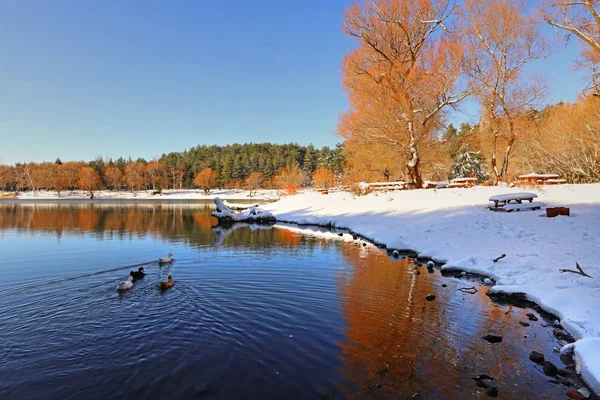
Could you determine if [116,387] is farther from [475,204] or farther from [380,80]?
[380,80]

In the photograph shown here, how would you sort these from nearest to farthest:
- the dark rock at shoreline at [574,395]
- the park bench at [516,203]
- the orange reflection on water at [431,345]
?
the dark rock at shoreline at [574,395] → the orange reflection on water at [431,345] → the park bench at [516,203]

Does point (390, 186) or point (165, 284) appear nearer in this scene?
point (165, 284)

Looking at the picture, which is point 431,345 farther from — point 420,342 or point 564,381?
point 564,381

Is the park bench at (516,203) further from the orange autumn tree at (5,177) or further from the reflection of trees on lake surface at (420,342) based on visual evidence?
the orange autumn tree at (5,177)

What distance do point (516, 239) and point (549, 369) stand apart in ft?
26.7

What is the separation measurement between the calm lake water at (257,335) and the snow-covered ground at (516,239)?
717 mm

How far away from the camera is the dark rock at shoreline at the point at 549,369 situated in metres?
4.77

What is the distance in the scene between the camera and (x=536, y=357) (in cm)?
516

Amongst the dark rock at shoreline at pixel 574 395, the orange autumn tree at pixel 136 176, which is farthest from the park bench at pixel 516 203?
the orange autumn tree at pixel 136 176

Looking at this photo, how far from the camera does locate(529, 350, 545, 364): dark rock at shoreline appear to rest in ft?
16.8

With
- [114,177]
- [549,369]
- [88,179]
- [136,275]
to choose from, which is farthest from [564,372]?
[114,177]

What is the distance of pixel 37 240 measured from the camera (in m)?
17.4

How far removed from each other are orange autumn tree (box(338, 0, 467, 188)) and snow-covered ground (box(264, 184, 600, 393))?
543 cm

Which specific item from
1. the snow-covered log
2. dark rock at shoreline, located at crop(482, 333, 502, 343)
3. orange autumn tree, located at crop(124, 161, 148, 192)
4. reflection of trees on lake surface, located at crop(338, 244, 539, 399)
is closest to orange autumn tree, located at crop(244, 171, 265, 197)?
orange autumn tree, located at crop(124, 161, 148, 192)
